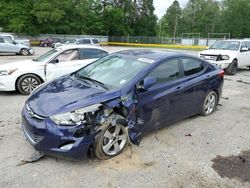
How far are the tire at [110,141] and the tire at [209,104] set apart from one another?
2.42 meters

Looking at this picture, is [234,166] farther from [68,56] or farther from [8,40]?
[8,40]

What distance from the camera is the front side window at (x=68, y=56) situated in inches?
293

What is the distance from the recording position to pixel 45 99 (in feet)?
12.1

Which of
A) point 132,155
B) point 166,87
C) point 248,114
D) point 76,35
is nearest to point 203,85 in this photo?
point 166,87

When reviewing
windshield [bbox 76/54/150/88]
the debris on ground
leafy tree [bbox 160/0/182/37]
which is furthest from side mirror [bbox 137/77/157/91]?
leafy tree [bbox 160/0/182/37]

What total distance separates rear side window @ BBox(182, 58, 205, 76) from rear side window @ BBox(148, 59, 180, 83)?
0.25 meters

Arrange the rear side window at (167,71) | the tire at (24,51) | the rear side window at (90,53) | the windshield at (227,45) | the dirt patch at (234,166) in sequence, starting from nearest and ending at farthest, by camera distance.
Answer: the dirt patch at (234,166), the rear side window at (167,71), the rear side window at (90,53), the windshield at (227,45), the tire at (24,51)

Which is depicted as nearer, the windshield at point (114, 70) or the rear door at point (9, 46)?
the windshield at point (114, 70)

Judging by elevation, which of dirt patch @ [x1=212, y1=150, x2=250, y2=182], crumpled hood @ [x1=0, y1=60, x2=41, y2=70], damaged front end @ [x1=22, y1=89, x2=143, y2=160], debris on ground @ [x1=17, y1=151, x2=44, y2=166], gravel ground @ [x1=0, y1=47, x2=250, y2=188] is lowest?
dirt patch @ [x1=212, y1=150, x2=250, y2=182]

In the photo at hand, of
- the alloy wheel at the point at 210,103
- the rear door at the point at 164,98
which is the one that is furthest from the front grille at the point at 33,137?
the alloy wheel at the point at 210,103

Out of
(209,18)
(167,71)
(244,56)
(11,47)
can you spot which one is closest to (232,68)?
(244,56)

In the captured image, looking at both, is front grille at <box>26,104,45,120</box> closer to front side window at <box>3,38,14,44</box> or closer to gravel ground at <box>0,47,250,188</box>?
gravel ground at <box>0,47,250,188</box>

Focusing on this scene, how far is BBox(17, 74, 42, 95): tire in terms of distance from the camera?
6.95 metres

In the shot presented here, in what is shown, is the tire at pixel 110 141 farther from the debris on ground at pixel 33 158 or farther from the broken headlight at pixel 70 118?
the debris on ground at pixel 33 158
